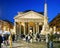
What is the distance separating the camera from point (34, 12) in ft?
92.9

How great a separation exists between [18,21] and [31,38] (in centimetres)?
1455

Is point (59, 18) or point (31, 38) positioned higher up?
point (59, 18)

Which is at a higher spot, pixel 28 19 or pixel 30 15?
pixel 30 15

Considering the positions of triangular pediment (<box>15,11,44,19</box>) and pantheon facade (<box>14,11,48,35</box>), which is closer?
pantheon facade (<box>14,11,48,35</box>)

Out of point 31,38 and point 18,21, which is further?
point 18,21

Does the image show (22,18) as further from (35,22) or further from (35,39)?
(35,39)

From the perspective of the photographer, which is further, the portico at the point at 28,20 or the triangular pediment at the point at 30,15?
the triangular pediment at the point at 30,15

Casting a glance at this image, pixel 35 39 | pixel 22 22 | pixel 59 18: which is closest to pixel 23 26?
pixel 22 22

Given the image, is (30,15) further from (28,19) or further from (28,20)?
(28,20)

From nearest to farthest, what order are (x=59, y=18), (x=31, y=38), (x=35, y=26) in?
(x=31, y=38), (x=59, y=18), (x=35, y=26)

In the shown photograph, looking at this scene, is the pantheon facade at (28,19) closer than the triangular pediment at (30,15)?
Yes

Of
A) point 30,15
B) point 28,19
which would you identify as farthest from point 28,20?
point 30,15

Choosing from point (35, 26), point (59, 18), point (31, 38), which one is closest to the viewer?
point (31, 38)

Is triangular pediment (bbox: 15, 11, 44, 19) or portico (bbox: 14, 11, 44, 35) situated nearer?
portico (bbox: 14, 11, 44, 35)
